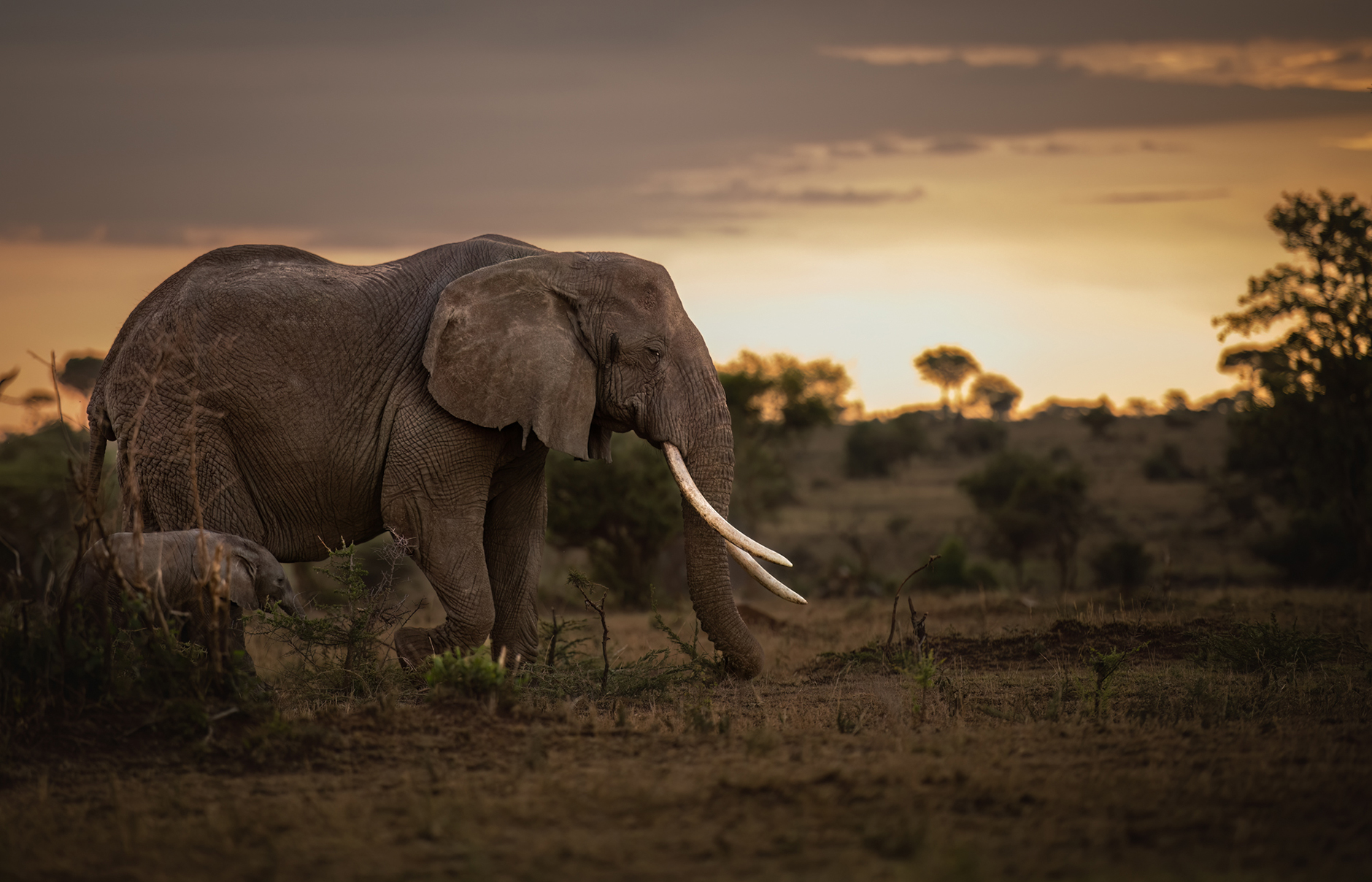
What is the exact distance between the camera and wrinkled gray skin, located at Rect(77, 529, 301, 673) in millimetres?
8305

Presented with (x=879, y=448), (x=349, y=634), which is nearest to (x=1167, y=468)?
(x=879, y=448)

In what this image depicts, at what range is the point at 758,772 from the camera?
652cm

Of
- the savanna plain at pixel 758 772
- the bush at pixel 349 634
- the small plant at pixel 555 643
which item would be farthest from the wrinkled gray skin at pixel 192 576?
the small plant at pixel 555 643

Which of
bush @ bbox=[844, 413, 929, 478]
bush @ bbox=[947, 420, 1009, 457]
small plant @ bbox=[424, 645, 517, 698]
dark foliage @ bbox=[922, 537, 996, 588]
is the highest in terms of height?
bush @ bbox=[947, 420, 1009, 457]

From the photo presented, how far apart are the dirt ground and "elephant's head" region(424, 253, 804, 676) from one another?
1.46m

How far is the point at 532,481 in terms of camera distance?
433 inches

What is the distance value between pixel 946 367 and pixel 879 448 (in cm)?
2109

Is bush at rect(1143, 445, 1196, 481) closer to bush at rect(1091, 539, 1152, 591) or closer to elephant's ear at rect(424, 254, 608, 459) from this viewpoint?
bush at rect(1091, 539, 1152, 591)

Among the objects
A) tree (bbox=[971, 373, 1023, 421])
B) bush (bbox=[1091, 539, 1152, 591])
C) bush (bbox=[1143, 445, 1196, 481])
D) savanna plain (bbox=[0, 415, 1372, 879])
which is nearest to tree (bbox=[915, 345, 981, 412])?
tree (bbox=[971, 373, 1023, 421])

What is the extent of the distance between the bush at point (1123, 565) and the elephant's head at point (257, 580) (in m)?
21.9

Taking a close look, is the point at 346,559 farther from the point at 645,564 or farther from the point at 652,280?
the point at 645,564

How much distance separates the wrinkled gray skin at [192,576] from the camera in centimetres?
830

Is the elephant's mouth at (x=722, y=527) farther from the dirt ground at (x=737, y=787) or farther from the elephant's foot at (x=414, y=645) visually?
the elephant's foot at (x=414, y=645)

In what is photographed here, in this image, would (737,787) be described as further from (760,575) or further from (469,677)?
(760,575)
